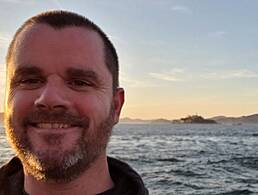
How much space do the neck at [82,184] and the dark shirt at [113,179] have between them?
5 centimetres

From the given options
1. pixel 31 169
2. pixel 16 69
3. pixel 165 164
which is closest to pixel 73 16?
pixel 16 69

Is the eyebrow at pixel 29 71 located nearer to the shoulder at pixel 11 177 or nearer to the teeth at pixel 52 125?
the teeth at pixel 52 125

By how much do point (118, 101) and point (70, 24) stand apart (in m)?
0.56

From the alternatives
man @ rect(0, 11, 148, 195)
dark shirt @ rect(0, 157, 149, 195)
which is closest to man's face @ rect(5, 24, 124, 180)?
man @ rect(0, 11, 148, 195)

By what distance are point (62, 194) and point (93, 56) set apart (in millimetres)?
827

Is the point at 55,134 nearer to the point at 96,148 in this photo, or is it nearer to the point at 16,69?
the point at 96,148

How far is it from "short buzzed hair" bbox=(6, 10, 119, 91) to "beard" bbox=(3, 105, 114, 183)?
368 millimetres

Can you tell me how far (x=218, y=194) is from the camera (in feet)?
65.6

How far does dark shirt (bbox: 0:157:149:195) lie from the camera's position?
9.21 ft

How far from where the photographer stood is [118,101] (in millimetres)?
2934

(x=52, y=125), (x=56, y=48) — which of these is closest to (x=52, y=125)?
(x=52, y=125)

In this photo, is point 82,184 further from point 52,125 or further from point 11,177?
point 11,177

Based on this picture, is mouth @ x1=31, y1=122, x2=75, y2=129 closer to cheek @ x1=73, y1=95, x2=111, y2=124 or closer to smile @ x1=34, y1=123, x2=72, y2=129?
smile @ x1=34, y1=123, x2=72, y2=129

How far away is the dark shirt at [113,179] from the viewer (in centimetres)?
281
